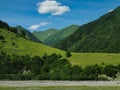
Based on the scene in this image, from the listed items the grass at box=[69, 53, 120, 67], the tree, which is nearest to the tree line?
the tree

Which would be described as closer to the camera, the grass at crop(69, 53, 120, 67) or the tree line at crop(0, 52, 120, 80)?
the tree line at crop(0, 52, 120, 80)

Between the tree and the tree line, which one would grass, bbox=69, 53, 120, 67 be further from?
the tree

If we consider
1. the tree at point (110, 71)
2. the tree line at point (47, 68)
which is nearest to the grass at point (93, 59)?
the tree line at point (47, 68)

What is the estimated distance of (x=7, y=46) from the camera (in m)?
199

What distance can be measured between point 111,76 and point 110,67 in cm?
702

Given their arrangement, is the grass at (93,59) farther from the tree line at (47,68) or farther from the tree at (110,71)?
the tree at (110,71)

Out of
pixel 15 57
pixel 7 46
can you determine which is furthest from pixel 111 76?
pixel 7 46

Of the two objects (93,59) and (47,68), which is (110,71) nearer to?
(47,68)

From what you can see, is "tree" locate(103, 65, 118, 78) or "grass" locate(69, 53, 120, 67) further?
"grass" locate(69, 53, 120, 67)

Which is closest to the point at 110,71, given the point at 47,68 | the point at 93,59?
the point at 47,68

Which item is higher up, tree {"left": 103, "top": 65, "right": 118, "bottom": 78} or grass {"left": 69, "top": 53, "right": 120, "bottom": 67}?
grass {"left": 69, "top": 53, "right": 120, "bottom": 67}

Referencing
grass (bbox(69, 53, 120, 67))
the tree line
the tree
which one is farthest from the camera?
grass (bbox(69, 53, 120, 67))

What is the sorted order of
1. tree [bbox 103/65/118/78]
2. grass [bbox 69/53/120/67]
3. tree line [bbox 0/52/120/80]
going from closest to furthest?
tree line [bbox 0/52/120/80] → tree [bbox 103/65/118/78] → grass [bbox 69/53/120/67]

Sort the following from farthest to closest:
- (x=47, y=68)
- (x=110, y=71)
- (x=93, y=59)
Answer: (x=93, y=59) → (x=47, y=68) → (x=110, y=71)
